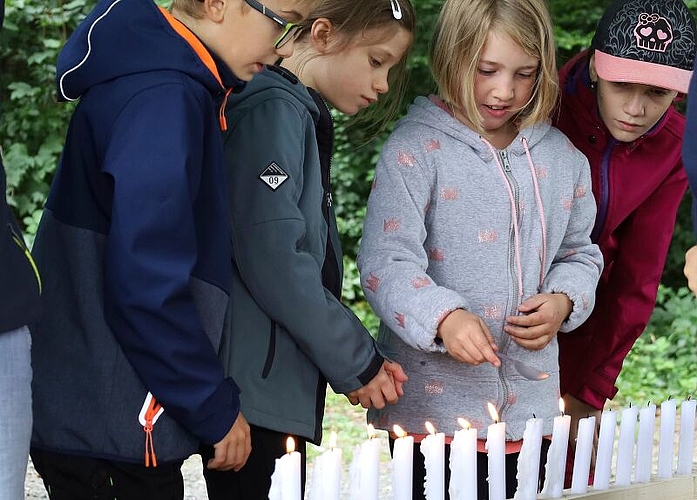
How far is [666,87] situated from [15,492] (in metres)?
2.06

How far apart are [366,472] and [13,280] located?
0.79 m

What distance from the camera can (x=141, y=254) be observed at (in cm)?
233

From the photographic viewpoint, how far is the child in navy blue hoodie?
7.70 feet

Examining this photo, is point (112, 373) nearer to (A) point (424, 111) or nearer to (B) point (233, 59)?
(B) point (233, 59)

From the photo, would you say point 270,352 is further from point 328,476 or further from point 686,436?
point 686,436

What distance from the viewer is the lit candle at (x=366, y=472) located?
7.52 feet

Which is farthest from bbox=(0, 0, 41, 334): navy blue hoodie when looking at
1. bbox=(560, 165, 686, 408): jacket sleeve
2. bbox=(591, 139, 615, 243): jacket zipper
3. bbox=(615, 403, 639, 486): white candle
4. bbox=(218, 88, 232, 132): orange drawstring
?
bbox=(560, 165, 686, 408): jacket sleeve

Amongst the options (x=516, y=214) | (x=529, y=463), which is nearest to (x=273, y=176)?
(x=516, y=214)

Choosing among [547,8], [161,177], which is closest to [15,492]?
[161,177]

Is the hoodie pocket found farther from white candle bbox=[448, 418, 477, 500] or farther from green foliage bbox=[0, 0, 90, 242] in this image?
green foliage bbox=[0, 0, 90, 242]

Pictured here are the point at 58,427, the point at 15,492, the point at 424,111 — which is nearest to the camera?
the point at 15,492

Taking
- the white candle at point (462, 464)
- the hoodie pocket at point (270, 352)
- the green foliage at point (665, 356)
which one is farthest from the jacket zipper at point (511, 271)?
the green foliage at point (665, 356)

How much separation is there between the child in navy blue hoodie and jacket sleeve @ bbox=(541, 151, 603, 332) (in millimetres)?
1021

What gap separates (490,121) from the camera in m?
3.13
